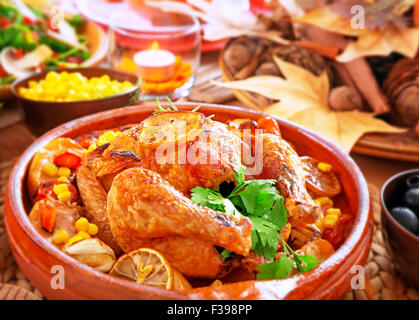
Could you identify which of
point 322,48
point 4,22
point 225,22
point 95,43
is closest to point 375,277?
point 322,48

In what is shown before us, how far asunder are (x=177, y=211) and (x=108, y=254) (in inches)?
11.7

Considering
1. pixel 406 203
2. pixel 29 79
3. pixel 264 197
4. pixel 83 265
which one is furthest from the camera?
pixel 29 79

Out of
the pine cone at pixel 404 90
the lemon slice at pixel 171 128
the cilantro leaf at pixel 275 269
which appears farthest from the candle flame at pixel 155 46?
the cilantro leaf at pixel 275 269

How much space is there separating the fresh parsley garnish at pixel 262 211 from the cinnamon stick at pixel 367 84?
1.63 meters

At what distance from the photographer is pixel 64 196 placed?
159 centimetres

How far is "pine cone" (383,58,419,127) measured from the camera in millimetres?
2617

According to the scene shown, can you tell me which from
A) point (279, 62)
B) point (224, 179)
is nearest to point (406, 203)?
point (224, 179)

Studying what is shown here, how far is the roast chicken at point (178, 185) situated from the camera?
1.26 meters

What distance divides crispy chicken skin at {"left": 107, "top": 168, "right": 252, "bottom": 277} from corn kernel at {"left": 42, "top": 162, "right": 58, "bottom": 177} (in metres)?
0.51

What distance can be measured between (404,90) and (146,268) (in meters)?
2.01

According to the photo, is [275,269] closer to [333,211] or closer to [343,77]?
[333,211]

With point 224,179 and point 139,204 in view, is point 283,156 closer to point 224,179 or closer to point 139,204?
point 224,179

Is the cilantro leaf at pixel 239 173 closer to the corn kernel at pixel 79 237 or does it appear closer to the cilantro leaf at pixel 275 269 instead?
the cilantro leaf at pixel 275 269
